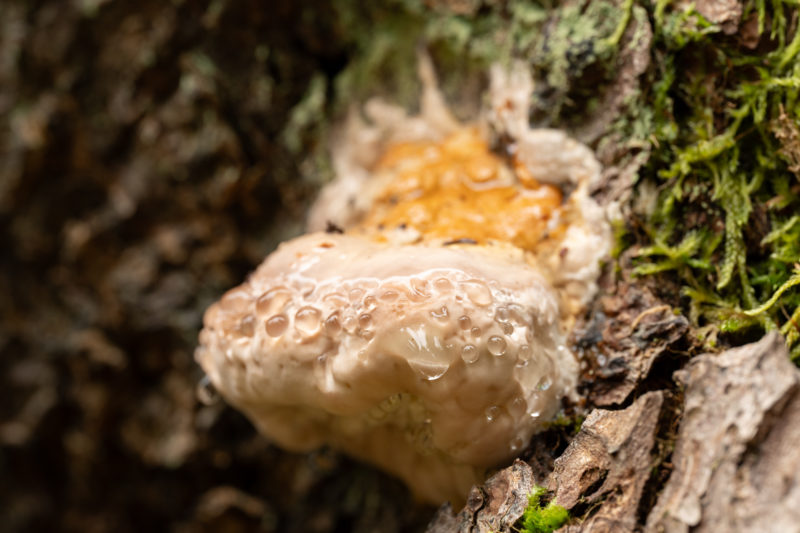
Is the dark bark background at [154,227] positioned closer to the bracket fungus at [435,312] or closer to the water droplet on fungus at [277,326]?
the bracket fungus at [435,312]

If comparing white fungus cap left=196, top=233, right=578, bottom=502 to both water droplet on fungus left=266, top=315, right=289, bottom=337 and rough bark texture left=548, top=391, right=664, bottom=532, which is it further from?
rough bark texture left=548, top=391, right=664, bottom=532

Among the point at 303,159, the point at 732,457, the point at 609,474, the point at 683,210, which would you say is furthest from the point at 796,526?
the point at 303,159

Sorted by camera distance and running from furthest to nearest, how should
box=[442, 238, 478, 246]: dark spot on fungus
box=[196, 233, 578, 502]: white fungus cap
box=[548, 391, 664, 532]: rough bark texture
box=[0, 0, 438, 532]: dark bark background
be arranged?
box=[0, 0, 438, 532]: dark bark background
box=[442, 238, 478, 246]: dark spot on fungus
box=[196, 233, 578, 502]: white fungus cap
box=[548, 391, 664, 532]: rough bark texture

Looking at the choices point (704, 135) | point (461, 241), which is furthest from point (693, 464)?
point (704, 135)

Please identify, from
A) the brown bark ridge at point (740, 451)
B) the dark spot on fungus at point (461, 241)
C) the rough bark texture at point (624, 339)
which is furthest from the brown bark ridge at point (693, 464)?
the dark spot on fungus at point (461, 241)

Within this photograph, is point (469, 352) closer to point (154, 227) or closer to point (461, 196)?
point (461, 196)

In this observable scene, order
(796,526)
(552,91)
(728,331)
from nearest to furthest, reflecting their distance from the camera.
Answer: (796,526) → (728,331) → (552,91)

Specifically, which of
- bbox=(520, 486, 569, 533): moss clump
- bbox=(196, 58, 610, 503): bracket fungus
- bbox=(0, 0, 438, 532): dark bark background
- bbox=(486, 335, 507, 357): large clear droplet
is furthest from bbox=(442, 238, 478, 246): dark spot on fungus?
bbox=(0, 0, 438, 532): dark bark background

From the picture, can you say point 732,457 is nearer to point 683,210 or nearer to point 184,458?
point 683,210
